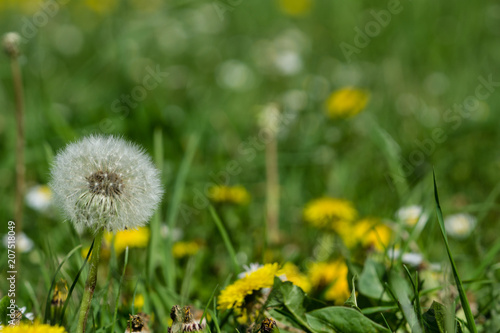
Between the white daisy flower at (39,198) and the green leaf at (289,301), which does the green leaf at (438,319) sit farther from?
the white daisy flower at (39,198)

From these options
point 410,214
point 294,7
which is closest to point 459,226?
point 410,214

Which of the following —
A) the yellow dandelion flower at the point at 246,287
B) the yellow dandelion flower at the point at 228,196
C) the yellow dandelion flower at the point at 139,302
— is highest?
the yellow dandelion flower at the point at 228,196

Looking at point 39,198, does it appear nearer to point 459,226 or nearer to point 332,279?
point 332,279

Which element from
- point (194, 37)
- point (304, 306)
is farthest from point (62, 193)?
point (194, 37)

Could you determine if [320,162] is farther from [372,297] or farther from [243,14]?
[243,14]

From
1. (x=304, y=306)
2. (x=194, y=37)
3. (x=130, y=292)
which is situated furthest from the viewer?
(x=194, y=37)

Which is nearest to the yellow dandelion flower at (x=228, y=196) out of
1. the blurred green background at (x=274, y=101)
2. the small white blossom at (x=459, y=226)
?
the blurred green background at (x=274, y=101)

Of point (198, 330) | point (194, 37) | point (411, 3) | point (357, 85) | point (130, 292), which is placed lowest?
point (198, 330)
